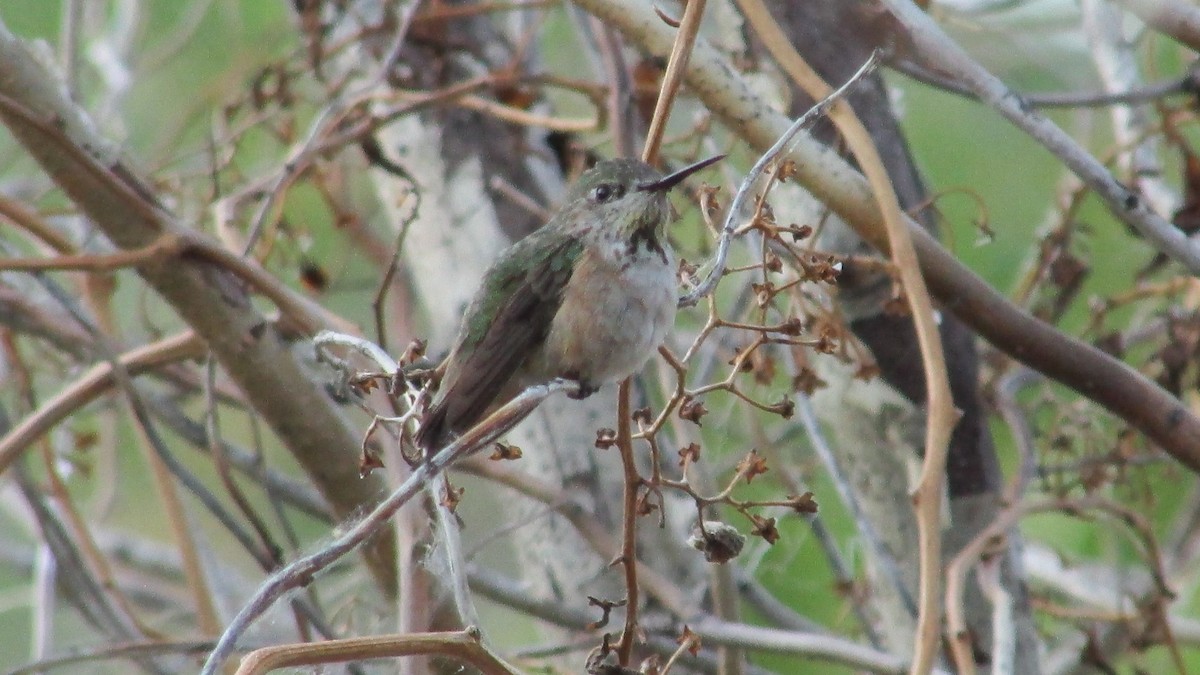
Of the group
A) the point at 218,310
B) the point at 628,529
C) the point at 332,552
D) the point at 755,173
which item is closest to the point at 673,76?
the point at 755,173

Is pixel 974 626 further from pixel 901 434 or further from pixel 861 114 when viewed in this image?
pixel 861 114

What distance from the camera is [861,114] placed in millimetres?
3584

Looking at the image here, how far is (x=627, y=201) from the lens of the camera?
290 cm

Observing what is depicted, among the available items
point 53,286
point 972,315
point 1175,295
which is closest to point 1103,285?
point 1175,295

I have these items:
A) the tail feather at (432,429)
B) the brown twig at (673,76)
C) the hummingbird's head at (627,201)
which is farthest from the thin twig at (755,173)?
the hummingbird's head at (627,201)

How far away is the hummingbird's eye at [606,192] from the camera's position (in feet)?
9.64

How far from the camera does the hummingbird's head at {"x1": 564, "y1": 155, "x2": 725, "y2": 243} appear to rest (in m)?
2.88

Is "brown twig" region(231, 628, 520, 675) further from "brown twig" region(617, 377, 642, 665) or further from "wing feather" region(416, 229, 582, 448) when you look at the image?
"wing feather" region(416, 229, 582, 448)

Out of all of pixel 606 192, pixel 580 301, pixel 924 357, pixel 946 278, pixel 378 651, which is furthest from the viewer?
pixel 606 192

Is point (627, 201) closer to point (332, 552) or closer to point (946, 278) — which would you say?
point (946, 278)

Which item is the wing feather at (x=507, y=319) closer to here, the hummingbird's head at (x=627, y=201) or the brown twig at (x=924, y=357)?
the hummingbird's head at (x=627, y=201)

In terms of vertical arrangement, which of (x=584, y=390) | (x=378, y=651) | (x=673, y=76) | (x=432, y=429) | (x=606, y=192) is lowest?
(x=378, y=651)

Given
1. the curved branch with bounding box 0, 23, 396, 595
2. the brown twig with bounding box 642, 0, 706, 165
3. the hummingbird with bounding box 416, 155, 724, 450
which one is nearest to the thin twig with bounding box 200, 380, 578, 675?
the brown twig with bounding box 642, 0, 706, 165

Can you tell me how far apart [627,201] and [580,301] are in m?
0.25
